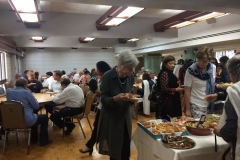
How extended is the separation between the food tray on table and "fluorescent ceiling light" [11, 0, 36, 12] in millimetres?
2496

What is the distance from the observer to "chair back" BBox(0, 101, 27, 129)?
3.18m

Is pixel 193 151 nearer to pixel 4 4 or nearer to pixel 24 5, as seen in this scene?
Result: pixel 24 5

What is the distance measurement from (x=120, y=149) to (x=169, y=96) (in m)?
1.01

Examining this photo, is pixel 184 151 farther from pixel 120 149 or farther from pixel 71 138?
pixel 71 138

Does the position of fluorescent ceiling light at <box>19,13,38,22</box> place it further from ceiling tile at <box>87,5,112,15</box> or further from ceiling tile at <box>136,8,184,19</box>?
ceiling tile at <box>136,8,184,19</box>

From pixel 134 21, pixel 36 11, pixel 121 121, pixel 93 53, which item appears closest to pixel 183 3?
pixel 121 121

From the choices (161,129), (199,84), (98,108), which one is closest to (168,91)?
(199,84)

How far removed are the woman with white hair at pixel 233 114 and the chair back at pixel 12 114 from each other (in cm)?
276

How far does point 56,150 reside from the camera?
11.6 feet

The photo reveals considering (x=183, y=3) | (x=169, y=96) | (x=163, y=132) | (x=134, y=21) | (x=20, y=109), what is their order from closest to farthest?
(x=163, y=132), (x=169, y=96), (x=183, y=3), (x=20, y=109), (x=134, y=21)

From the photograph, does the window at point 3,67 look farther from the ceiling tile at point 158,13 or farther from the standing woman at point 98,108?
the ceiling tile at point 158,13

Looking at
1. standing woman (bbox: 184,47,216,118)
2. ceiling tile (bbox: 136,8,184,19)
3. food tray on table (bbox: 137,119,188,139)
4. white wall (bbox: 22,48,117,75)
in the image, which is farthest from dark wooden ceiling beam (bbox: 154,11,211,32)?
white wall (bbox: 22,48,117,75)

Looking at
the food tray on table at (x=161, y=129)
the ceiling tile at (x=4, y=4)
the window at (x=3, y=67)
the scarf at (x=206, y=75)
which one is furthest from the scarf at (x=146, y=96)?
the window at (x=3, y=67)

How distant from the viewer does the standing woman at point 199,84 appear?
2.31 metres
